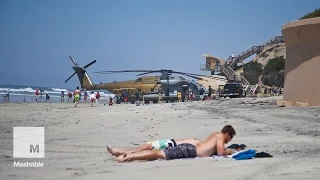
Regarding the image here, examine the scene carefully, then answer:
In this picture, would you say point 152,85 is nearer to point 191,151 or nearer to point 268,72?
point 268,72

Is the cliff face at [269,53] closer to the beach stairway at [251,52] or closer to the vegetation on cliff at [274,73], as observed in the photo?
the beach stairway at [251,52]

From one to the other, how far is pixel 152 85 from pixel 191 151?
35.5 m

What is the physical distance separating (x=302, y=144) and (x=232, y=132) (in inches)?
77.2

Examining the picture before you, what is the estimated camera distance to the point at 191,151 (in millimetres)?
6324

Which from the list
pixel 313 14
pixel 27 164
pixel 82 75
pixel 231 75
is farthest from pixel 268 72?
pixel 27 164

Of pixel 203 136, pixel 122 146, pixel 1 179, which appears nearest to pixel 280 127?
pixel 203 136

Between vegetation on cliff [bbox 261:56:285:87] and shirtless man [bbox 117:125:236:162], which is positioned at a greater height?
vegetation on cliff [bbox 261:56:285:87]

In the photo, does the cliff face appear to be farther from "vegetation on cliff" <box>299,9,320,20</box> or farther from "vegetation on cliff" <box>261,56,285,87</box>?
"vegetation on cliff" <box>299,9,320,20</box>

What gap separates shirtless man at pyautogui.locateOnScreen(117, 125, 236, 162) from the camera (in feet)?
20.5

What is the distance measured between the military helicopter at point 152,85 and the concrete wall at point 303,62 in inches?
676

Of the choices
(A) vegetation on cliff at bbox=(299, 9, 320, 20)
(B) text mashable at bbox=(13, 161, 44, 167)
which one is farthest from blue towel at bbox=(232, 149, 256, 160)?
(A) vegetation on cliff at bbox=(299, 9, 320, 20)

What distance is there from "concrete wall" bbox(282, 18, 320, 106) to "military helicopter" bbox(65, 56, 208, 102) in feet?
56.3

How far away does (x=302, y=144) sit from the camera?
7598mm

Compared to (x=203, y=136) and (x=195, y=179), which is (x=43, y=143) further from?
(x=195, y=179)
